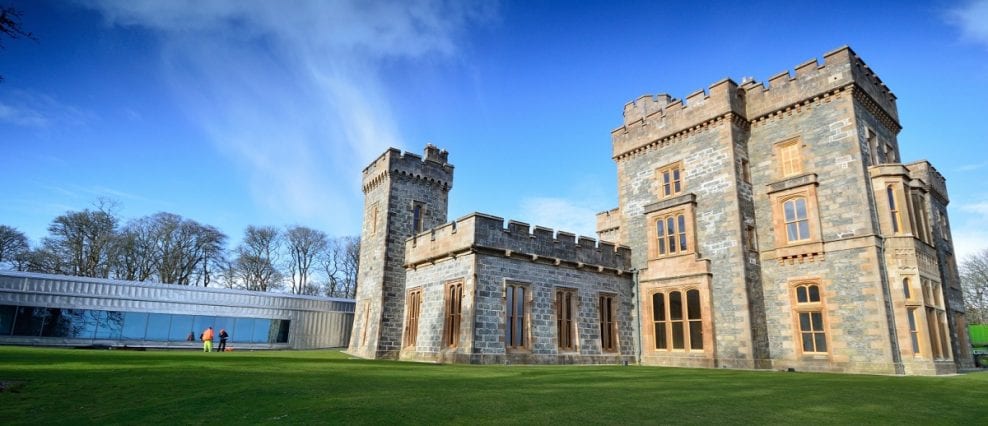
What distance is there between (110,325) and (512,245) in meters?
22.7

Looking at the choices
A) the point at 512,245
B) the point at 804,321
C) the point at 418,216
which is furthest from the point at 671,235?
the point at 418,216

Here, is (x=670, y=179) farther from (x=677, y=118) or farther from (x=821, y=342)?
(x=821, y=342)

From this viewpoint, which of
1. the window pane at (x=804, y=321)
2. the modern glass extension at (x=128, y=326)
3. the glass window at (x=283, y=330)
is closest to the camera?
the window pane at (x=804, y=321)

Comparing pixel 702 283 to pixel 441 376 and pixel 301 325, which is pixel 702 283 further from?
pixel 301 325

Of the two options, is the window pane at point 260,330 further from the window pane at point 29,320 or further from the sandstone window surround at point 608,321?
the sandstone window surround at point 608,321

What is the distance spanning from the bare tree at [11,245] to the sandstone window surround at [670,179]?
150ft

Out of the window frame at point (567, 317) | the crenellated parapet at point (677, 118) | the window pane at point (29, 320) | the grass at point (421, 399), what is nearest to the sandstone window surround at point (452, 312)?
the window frame at point (567, 317)

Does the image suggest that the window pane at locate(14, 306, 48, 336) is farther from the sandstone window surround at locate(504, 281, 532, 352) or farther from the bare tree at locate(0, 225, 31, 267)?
the sandstone window surround at locate(504, 281, 532, 352)

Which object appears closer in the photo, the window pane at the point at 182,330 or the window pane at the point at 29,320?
the window pane at the point at 29,320

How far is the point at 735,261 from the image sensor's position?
18406 mm

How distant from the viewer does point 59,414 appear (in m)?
5.69

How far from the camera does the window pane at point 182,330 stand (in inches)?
1119

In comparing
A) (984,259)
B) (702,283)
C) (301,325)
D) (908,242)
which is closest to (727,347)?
(702,283)

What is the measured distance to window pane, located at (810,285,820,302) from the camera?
56.6 feet
